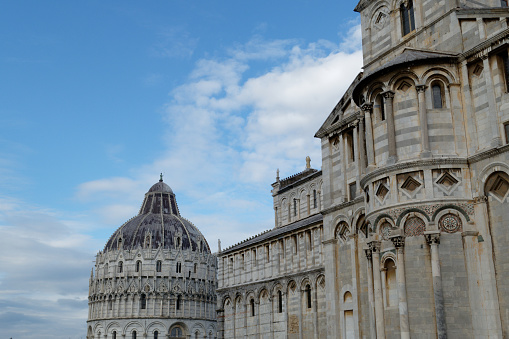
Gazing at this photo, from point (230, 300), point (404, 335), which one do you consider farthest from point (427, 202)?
point (230, 300)

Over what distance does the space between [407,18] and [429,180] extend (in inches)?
381

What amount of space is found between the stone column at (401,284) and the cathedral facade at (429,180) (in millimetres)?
42

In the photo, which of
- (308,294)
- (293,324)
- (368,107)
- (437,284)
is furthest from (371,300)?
(293,324)

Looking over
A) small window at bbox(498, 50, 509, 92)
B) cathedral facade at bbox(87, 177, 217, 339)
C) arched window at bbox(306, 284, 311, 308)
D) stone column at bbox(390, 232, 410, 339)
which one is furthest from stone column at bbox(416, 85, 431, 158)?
cathedral facade at bbox(87, 177, 217, 339)

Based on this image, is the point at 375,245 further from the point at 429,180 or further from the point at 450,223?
the point at 429,180

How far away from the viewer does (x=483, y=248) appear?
22484 mm

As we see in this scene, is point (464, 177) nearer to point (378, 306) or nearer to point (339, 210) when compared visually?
point (378, 306)

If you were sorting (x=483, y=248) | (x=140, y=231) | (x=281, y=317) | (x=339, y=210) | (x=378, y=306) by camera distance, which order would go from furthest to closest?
(x=140, y=231)
(x=281, y=317)
(x=339, y=210)
(x=378, y=306)
(x=483, y=248)

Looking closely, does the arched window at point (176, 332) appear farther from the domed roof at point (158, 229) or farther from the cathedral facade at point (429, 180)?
the cathedral facade at point (429, 180)

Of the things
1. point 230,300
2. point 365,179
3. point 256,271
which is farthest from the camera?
point 230,300

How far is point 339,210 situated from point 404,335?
992 cm

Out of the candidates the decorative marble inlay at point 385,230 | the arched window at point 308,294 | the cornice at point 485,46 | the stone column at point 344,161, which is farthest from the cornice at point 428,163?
the arched window at point 308,294

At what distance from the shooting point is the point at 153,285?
10944cm

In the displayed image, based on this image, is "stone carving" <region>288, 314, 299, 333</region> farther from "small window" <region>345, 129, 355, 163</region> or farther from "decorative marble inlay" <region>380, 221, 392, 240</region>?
"decorative marble inlay" <region>380, 221, 392, 240</region>
